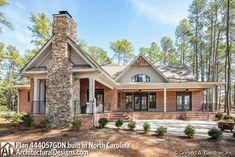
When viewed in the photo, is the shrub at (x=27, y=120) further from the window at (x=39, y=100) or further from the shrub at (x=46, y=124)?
the shrub at (x=46, y=124)

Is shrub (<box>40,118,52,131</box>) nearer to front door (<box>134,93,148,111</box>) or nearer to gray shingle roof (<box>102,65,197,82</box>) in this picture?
gray shingle roof (<box>102,65,197,82</box>)

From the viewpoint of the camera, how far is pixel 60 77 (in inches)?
572

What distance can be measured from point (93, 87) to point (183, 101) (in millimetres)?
11731

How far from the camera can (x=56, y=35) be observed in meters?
14.9

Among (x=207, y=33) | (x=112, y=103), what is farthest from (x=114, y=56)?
(x=112, y=103)

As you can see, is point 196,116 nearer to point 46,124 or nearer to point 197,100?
point 197,100

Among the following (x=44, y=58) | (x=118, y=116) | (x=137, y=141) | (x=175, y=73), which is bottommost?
(x=137, y=141)

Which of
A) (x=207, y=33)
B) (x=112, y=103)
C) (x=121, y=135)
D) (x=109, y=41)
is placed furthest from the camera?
(x=109, y=41)

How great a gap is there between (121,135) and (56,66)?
5946 mm

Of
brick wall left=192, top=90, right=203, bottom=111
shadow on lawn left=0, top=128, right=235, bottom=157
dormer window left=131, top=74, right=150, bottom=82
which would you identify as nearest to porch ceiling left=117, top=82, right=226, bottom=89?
brick wall left=192, top=90, right=203, bottom=111

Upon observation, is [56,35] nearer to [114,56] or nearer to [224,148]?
[224,148]

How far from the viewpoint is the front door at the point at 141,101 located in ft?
79.4

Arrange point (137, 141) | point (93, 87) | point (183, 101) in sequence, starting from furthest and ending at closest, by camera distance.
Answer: point (183, 101)
point (93, 87)
point (137, 141)

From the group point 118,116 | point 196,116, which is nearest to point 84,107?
point 118,116
